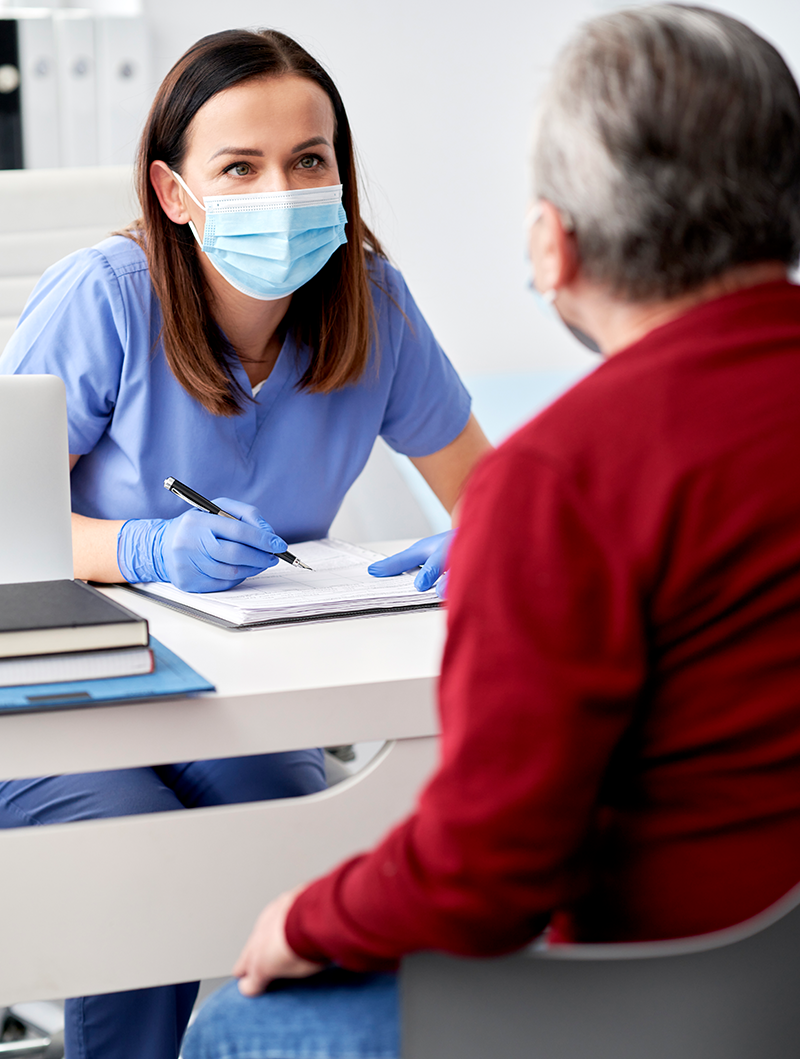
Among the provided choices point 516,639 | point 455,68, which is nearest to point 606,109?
point 516,639

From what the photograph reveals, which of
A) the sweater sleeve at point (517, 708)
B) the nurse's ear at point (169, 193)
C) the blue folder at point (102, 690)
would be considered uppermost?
the nurse's ear at point (169, 193)

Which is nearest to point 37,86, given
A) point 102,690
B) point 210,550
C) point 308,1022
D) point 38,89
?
point 38,89

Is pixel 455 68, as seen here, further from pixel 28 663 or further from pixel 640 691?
pixel 640 691

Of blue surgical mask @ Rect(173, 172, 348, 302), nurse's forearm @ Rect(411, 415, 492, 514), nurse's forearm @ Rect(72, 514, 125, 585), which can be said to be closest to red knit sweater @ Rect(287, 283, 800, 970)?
nurse's forearm @ Rect(72, 514, 125, 585)

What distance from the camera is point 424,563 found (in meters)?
1.09

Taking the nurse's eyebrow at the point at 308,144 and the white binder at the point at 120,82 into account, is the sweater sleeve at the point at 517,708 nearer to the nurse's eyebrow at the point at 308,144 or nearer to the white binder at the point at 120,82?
the nurse's eyebrow at the point at 308,144

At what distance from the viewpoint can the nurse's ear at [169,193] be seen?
4.22ft

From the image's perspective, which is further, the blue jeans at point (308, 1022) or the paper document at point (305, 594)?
the paper document at point (305, 594)

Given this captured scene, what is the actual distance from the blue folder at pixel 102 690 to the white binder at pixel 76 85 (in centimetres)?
199

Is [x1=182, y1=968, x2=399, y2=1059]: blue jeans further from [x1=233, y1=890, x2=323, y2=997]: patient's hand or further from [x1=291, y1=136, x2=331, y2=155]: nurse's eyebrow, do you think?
[x1=291, y1=136, x2=331, y2=155]: nurse's eyebrow

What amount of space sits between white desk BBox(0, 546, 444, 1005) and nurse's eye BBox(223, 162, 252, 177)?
0.66 m

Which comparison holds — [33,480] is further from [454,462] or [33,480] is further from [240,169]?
[454,462]

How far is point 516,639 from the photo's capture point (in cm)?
44

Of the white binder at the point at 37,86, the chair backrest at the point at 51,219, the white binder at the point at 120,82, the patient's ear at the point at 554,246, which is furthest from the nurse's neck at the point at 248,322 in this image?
the white binder at the point at 37,86
